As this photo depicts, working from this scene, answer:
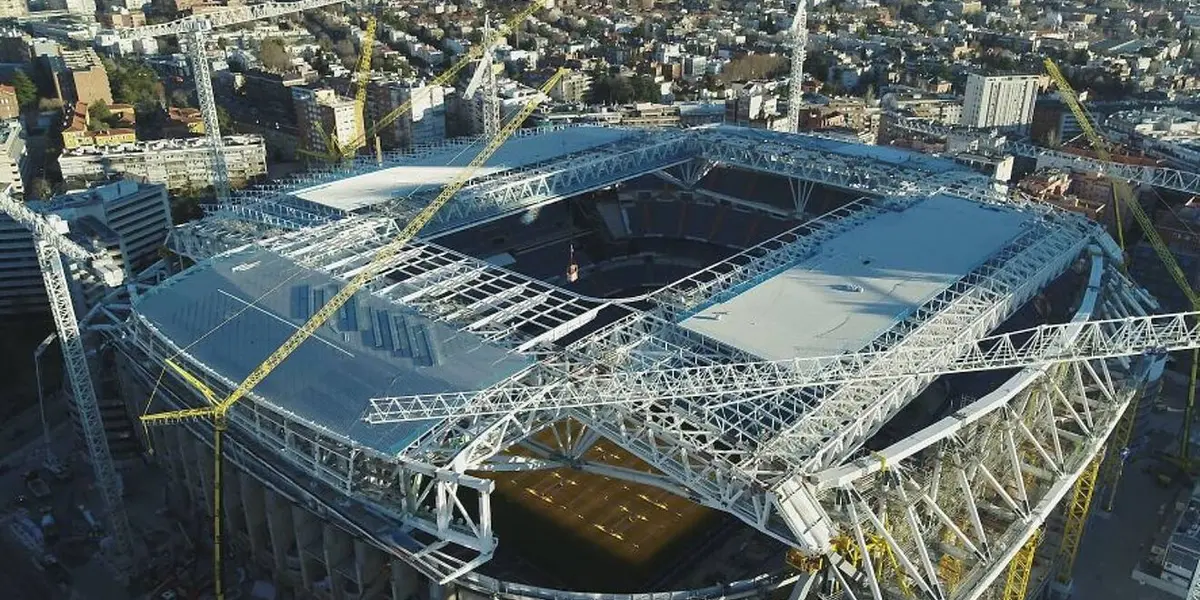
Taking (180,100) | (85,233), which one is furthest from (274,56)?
(85,233)

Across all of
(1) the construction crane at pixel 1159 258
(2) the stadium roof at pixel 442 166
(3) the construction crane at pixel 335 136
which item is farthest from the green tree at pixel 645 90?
(1) the construction crane at pixel 1159 258

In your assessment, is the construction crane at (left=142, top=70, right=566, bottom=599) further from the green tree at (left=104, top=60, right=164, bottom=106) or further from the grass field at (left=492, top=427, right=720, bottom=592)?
the green tree at (left=104, top=60, right=164, bottom=106)

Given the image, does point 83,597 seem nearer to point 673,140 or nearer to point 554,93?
point 673,140

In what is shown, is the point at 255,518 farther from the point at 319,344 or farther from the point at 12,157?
the point at 12,157

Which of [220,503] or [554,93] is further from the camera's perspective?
[554,93]

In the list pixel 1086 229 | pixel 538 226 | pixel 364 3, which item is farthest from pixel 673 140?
pixel 364 3

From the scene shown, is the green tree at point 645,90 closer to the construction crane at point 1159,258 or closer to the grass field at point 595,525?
the construction crane at point 1159,258
